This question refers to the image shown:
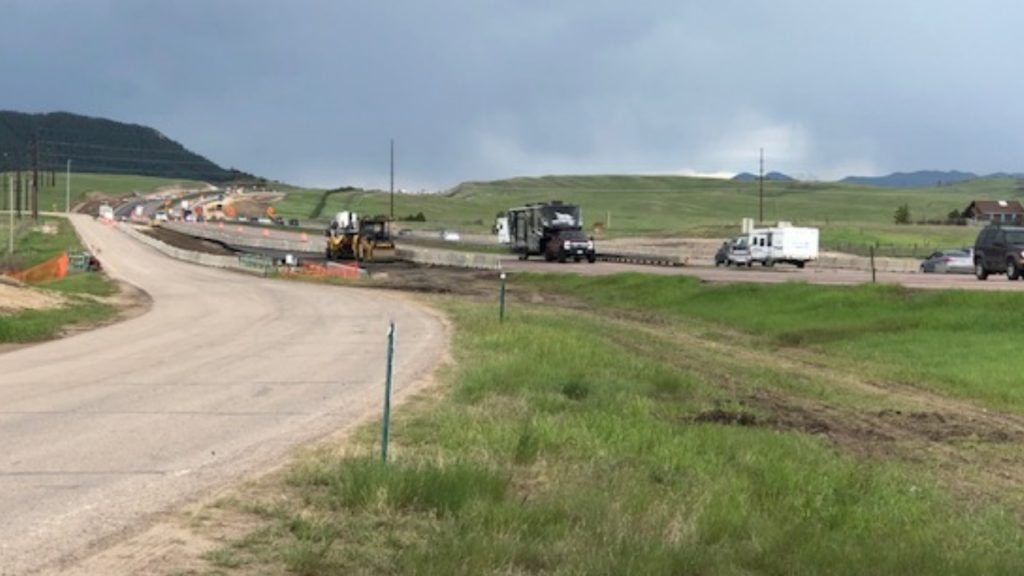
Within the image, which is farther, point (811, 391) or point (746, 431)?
point (811, 391)

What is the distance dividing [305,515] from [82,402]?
7409 mm

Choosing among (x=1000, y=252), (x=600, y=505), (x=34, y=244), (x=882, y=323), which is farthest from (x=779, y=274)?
(x=34, y=244)

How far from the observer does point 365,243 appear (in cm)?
7262

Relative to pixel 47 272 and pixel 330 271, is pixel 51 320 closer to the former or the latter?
pixel 330 271

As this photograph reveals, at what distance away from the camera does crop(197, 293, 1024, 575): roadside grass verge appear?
7090 millimetres

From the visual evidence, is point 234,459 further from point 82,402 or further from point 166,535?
point 82,402

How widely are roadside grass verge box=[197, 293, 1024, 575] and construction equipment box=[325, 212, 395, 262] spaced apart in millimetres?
58666

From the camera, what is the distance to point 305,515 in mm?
8047

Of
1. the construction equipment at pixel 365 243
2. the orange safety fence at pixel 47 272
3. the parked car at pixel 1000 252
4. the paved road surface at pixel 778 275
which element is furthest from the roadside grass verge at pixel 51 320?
the construction equipment at pixel 365 243

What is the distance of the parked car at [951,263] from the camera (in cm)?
6109

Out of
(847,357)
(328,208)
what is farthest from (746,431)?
(328,208)

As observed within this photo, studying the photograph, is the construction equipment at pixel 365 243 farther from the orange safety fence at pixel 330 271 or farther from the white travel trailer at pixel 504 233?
the white travel trailer at pixel 504 233

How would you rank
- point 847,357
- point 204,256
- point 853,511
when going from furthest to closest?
point 204,256 < point 847,357 < point 853,511

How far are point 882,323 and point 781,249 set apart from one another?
37.7 metres
